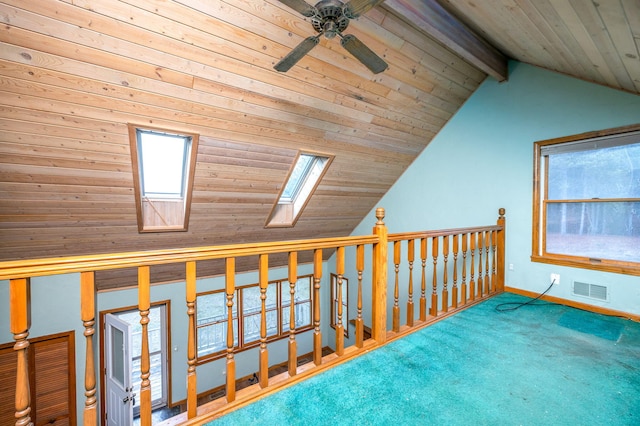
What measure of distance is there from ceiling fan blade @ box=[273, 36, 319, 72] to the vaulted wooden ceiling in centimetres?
57

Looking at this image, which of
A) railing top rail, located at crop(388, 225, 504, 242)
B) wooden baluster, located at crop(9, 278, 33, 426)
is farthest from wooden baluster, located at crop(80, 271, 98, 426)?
railing top rail, located at crop(388, 225, 504, 242)

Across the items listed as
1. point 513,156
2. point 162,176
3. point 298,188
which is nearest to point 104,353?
point 162,176

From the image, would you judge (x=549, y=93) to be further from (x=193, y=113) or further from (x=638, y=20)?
(x=193, y=113)

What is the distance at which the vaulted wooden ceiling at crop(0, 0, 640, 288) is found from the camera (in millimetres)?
2002

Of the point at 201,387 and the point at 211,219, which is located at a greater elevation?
the point at 211,219

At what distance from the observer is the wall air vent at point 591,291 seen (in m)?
2.98

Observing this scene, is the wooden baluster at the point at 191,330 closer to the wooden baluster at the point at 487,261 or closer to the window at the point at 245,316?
the wooden baluster at the point at 487,261

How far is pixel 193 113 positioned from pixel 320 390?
2.48 meters

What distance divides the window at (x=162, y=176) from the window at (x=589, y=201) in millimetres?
3836

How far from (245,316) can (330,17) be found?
5722mm

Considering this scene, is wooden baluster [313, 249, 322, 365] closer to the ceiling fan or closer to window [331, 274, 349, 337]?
the ceiling fan

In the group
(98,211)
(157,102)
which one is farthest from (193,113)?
(98,211)

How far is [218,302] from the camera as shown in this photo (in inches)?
232

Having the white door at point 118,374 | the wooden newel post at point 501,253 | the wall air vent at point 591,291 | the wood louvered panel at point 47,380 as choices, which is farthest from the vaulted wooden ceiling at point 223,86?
A: the wall air vent at point 591,291
